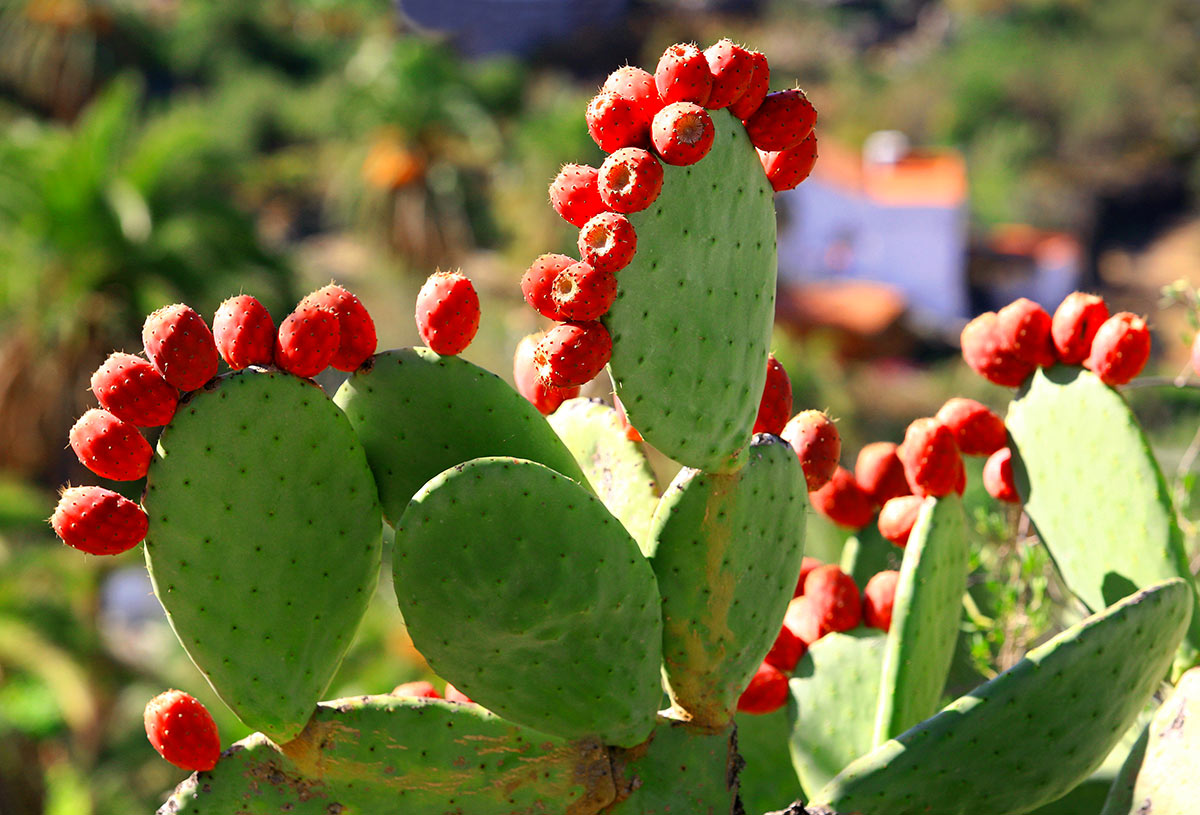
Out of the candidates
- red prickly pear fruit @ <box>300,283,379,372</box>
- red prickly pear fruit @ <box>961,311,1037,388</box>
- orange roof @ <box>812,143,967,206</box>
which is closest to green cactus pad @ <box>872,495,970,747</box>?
red prickly pear fruit @ <box>961,311,1037,388</box>

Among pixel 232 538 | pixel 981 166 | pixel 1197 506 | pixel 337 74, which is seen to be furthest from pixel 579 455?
pixel 337 74

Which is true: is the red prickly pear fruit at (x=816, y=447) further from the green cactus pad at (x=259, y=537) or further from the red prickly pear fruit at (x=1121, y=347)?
the green cactus pad at (x=259, y=537)

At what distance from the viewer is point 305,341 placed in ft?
4.56

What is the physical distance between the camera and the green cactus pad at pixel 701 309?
1.37 m

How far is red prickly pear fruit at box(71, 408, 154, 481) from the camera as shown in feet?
4.29

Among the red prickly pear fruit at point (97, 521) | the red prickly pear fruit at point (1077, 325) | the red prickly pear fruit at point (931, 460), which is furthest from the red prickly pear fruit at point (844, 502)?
the red prickly pear fruit at point (97, 521)

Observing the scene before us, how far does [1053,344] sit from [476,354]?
17.2 m

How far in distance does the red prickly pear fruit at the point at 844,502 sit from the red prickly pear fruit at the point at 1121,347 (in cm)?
44

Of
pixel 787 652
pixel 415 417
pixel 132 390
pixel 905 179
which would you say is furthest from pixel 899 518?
pixel 905 179

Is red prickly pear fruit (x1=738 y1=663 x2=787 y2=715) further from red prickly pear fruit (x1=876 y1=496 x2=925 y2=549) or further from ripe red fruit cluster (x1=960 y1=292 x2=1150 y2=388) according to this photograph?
ripe red fruit cluster (x1=960 y1=292 x2=1150 y2=388)

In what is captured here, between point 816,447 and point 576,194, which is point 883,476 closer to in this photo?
point 816,447

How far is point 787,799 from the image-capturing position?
205 centimetres

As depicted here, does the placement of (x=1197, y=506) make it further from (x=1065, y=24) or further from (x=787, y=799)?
(x=1065, y=24)

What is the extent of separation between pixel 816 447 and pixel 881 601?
0.35 metres
